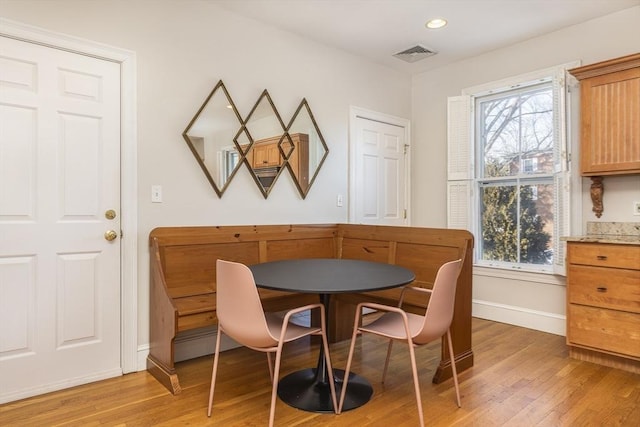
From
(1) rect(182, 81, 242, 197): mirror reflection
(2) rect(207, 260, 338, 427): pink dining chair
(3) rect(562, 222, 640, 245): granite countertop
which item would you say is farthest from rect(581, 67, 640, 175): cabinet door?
(1) rect(182, 81, 242, 197): mirror reflection

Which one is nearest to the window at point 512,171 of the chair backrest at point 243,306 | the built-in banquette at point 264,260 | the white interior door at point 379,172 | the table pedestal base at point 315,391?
the white interior door at point 379,172

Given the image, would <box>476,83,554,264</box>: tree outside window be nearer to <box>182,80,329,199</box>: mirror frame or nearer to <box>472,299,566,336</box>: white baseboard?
<box>472,299,566,336</box>: white baseboard

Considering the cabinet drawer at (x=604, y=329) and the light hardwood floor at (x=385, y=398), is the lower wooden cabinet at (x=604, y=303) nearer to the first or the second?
the cabinet drawer at (x=604, y=329)

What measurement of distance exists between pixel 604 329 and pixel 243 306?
2.51 m

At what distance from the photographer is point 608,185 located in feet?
10.6

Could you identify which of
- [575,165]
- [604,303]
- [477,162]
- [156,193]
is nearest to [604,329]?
[604,303]

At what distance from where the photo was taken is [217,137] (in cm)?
304

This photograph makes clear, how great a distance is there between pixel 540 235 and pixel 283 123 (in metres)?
2.58

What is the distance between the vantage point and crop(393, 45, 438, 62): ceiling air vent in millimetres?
3914

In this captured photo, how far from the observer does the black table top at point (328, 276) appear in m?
1.88

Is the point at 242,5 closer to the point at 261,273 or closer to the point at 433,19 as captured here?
the point at 433,19

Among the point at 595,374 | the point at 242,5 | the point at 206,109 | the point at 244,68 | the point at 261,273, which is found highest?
the point at 242,5

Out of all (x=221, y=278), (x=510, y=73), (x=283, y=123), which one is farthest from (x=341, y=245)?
(x=510, y=73)

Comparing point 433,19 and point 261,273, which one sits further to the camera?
point 433,19
